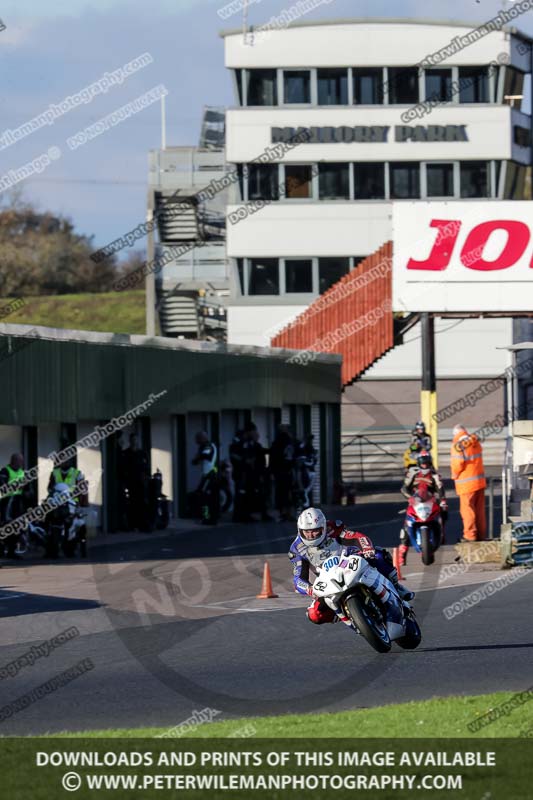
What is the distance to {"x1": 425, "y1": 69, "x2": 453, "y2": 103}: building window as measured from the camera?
61.9 m

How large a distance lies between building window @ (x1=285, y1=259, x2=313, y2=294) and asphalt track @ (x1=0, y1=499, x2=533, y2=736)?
3888 cm

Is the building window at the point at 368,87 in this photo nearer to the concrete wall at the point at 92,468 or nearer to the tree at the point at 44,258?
the concrete wall at the point at 92,468

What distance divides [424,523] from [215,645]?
7708 millimetres

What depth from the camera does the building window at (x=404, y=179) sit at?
61.8m

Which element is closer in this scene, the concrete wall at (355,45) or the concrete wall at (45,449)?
the concrete wall at (45,449)

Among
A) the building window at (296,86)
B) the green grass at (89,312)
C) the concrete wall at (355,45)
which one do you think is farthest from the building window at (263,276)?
the green grass at (89,312)

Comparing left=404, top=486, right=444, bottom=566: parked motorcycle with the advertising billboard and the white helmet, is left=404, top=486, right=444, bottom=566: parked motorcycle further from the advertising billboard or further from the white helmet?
the advertising billboard

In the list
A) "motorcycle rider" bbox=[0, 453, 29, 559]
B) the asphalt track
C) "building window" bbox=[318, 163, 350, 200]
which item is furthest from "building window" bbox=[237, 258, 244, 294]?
the asphalt track

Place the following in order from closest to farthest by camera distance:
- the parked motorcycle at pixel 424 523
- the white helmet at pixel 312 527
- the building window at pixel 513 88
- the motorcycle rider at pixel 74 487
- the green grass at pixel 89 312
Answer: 1. the white helmet at pixel 312 527
2. the parked motorcycle at pixel 424 523
3. the motorcycle rider at pixel 74 487
4. the building window at pixel 513 88
5. the green grass at pixel 89 312

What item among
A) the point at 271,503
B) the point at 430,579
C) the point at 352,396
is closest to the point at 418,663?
the point at 430,579

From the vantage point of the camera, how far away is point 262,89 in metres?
61.9

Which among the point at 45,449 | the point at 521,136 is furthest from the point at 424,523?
the point at 521,136

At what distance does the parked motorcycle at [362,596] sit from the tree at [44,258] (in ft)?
310
